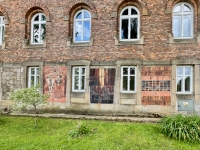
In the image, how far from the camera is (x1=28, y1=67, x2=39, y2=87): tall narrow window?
11742 mm

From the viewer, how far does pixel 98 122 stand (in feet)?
29.0

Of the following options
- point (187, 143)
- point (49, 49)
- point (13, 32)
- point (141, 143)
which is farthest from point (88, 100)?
point (13, 32)

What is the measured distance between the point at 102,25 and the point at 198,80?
18.9 feet

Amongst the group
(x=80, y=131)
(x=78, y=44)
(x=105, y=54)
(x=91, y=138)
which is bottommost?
(x=91, y=138)

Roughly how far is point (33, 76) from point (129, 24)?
21.3ft

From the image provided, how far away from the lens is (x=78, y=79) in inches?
436

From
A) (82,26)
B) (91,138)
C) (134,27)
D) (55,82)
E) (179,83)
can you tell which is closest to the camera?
(91,138)

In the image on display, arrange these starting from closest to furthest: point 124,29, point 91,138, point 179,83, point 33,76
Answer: point 91,138
point 179,83
point 124,29
point 33,76

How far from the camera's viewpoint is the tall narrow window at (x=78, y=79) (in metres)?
11.0

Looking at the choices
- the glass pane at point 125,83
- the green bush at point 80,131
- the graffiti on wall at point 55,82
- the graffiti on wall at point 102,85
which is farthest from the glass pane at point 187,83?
the graffiti on wall at point 55,82

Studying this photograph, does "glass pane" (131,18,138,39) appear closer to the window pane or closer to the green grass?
the green grass

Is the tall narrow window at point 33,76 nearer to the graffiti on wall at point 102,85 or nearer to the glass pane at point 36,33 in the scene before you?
the glass pane at point 36,33

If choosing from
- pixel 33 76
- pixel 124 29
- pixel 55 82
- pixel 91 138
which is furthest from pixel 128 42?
pixel 33 76

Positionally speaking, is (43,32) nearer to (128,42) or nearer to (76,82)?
(76,82)
